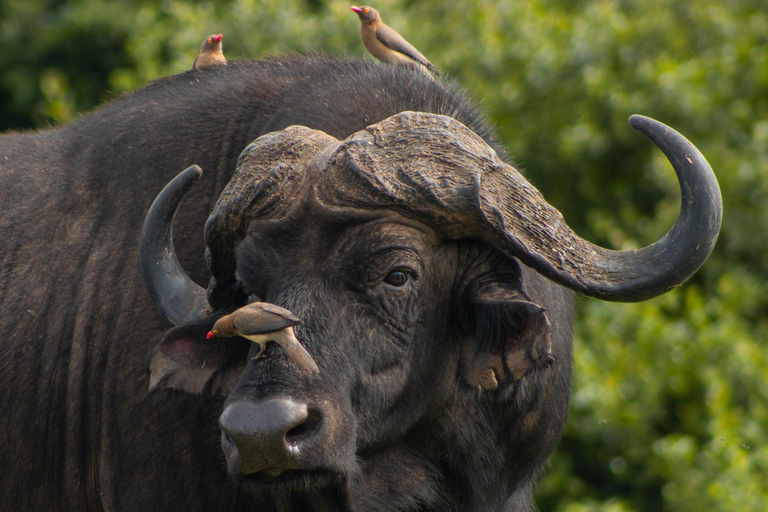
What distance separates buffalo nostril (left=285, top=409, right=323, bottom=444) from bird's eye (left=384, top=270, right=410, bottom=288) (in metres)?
0.56

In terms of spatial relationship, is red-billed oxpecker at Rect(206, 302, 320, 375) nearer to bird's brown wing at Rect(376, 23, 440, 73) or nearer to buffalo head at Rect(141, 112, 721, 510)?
buffalo head at Rect(141, 112, 721, 510)

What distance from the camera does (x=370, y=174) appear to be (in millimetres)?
3816

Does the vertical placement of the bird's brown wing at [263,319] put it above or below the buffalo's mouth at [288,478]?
above

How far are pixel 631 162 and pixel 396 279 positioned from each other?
7.14 m

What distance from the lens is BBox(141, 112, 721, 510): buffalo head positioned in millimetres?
3635

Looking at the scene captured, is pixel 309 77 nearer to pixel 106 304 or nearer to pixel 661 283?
pixel 106 304

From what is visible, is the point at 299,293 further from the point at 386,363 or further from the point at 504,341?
the point at 504,341

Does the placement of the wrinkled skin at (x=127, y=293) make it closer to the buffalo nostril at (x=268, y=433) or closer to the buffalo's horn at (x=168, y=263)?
the buffalo's horn at (x=168, y=263)

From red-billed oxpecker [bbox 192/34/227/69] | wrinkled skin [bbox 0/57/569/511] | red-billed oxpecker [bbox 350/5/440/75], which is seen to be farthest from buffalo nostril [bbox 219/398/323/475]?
red-billed oxpecker [bbox 350/5/440/75]

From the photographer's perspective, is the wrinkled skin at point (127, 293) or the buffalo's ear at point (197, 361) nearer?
the buffalo's ear at point (197, 361)

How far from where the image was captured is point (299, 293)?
145 inches

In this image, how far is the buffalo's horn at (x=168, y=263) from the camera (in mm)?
3945

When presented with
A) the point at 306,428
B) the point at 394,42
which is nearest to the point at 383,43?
the point at 394,42

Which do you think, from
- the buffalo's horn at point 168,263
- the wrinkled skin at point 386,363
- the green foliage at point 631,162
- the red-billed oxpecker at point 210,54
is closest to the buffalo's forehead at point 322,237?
the wrinkled skin at point 386,363
